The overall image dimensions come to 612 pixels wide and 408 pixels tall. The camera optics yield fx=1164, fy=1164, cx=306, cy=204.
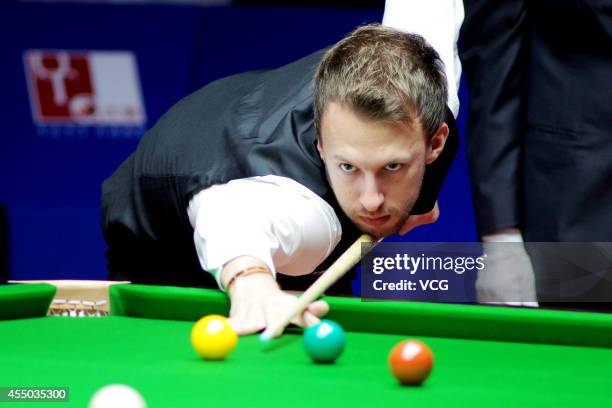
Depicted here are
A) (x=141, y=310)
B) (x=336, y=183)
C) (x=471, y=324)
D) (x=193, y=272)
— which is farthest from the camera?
(x=193, y=272)

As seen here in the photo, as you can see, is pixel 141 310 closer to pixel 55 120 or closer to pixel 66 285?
pixel 66 285

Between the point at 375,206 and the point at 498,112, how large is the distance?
0.61m

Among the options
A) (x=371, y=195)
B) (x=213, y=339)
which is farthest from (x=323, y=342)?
(x=371, y=195)

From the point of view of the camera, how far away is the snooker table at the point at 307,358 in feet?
5.84

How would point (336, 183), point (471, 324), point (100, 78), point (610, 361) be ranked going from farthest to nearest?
point (100, 78) < point (336, 183) < point (471, 324) < point (610, 361)

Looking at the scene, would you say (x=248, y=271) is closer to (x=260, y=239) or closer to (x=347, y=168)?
(x=260, y=239)

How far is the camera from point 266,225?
2.63 m

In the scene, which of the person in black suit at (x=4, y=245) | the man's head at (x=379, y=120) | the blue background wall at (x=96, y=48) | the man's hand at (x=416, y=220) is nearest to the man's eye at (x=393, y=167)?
the man's head at (x=379, y=120)

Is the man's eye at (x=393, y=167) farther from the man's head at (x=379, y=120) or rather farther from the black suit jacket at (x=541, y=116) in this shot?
the black suit jacket at (x=541, y=116)

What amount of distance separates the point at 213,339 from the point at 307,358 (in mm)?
179

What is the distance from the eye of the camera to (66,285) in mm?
2877

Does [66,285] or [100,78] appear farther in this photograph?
[100,78]

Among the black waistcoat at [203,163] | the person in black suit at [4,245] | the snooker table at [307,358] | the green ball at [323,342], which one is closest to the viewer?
the snooker table at [307,358]

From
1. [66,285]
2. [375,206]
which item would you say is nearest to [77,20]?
[66,285]
